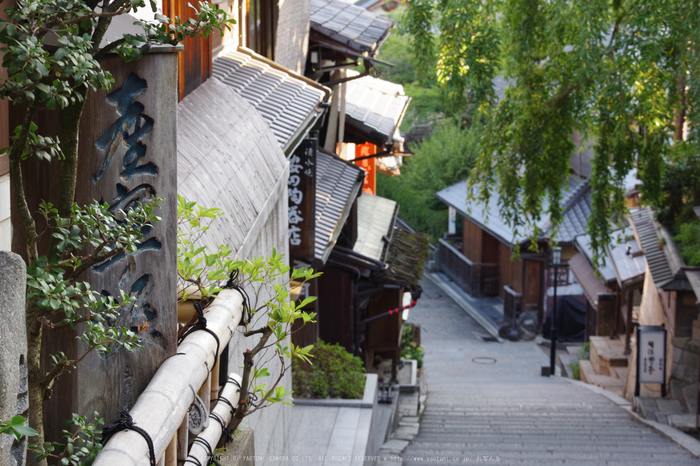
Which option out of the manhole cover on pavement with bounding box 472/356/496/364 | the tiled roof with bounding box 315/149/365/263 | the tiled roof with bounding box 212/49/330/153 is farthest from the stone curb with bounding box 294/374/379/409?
the manhole cover on pavement with bounding box 472/356/496/364

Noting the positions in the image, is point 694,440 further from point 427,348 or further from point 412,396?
point 427,348

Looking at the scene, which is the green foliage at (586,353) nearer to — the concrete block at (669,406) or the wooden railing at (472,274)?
the concrete block at (669,406)

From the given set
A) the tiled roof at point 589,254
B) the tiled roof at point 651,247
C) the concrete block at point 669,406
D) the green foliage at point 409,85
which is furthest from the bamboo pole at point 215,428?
the green foliage at point 409,85

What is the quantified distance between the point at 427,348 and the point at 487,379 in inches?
167

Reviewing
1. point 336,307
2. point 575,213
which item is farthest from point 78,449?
point 575,213

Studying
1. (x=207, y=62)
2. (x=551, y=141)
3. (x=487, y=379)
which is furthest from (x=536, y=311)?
(x=207, y=62)

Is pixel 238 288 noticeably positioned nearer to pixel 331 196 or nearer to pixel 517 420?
pixel 331 196

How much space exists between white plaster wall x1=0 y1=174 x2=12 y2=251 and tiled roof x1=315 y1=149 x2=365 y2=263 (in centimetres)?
586

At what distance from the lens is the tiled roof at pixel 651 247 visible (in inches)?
535

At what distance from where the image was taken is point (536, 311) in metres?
25.9

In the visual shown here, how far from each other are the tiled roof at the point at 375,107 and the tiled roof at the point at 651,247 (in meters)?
5.52

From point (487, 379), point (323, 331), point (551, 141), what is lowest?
point (487, 379)

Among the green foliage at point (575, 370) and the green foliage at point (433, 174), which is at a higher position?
the green foliage at point (433, 174)

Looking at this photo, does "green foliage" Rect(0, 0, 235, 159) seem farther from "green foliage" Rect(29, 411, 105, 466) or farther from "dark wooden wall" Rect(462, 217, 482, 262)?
"dark wooden wall" Rect(462, 217, 482, 262)
